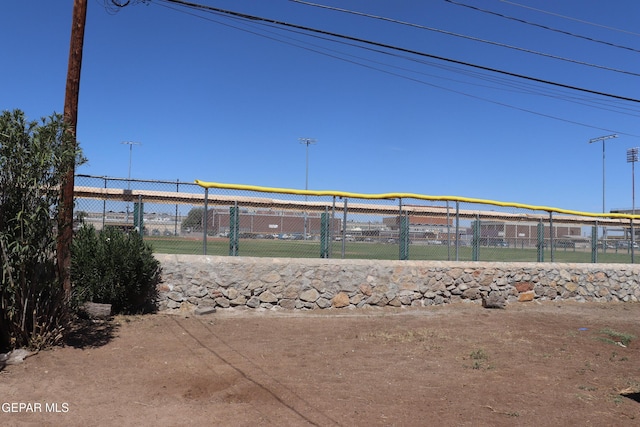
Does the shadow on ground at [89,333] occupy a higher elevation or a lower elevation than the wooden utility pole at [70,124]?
lower

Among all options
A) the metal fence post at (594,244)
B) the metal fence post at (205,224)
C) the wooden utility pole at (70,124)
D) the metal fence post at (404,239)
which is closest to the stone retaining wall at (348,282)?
the metal fence post at (205,224)

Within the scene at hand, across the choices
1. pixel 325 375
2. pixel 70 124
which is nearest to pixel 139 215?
pixel 70 124

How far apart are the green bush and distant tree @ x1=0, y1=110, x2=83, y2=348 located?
4.72 feet

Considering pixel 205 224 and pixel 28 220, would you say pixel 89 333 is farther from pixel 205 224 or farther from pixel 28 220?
Answer: pixel 205 224

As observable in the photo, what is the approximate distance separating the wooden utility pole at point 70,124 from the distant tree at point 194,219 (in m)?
2.99

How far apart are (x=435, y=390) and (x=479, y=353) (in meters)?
1.90

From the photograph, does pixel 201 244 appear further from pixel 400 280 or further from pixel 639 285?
pixel 639 285

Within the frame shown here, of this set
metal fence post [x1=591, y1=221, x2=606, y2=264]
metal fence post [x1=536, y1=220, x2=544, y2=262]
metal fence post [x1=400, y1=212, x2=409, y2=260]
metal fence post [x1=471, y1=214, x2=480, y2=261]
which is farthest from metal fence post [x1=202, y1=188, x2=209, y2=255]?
metal fence post [x1=591, y1=221, x2=606, y2=264]

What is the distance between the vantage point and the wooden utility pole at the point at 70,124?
6723 mm

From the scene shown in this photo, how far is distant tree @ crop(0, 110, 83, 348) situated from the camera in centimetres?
593

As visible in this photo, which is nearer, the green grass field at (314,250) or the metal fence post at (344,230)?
the green grass field at (314,250)

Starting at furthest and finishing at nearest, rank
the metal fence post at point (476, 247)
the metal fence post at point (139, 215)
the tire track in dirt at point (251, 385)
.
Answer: the metal fence post at point (476, 247), the metal fence post at point (139, 215), the tire track in dirt at point (251, 385)

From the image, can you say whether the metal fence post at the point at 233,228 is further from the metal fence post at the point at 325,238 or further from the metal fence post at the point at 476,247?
the metal fence post at the point at 476,247

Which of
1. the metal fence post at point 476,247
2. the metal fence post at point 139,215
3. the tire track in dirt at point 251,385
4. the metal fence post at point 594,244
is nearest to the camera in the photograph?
the tire track in dirt at point 251,385
